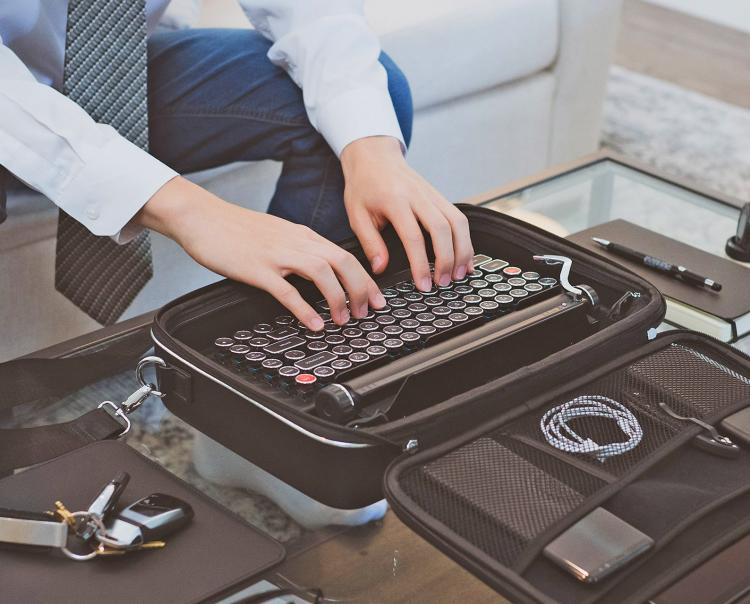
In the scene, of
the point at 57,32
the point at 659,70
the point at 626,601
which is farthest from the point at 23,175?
the point at 659,70

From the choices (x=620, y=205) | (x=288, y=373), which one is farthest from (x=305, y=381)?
(x=620, y=205)

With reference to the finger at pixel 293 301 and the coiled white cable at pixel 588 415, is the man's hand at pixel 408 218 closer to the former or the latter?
the finger at pixel 293 301

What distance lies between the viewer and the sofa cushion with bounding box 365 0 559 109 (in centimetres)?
171

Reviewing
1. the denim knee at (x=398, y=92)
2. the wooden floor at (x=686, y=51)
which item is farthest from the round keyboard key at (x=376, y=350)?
the wooden floor at (x=686, y=51)

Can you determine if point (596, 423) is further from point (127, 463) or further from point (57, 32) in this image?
point (57, 32)

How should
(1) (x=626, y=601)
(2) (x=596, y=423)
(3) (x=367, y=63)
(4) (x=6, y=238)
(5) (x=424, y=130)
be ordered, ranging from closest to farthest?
(1) (x=626, y=601)
(2) (x=596, y=423)
(3) (x=367, y=63)
(4) (x=6, y=238)
(5) (x=424, y=130)

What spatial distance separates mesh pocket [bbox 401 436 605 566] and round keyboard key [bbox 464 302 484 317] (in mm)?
179

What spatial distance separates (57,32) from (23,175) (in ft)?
1.01

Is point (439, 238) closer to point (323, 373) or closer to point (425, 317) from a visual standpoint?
point (425, 317)

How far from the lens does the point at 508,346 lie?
32.4 inches

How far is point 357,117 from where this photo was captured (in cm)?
109

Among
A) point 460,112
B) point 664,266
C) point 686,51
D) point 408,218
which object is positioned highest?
point 408,218

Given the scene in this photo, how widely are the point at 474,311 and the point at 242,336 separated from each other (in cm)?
19

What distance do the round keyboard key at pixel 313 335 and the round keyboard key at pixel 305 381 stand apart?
2.5 inches
